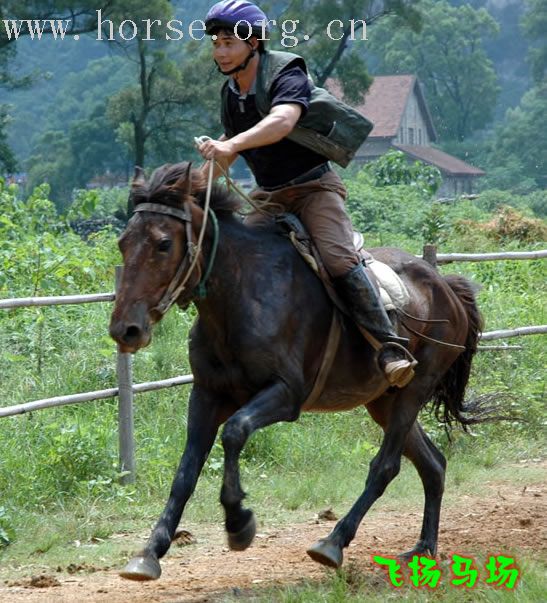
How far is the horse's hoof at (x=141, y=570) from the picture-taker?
4.98 metres

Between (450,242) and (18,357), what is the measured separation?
11065 millimetres

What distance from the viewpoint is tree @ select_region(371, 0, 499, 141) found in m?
78.8

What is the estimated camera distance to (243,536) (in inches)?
205

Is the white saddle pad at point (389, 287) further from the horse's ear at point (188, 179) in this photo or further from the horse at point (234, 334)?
the horse's ear at point (188, 179)

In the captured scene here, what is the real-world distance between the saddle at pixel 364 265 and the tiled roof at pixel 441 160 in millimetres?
61435

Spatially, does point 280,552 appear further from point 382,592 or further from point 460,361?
point 460,361

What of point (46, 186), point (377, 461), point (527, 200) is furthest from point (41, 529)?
point (527, 200)

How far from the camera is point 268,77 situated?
5512 millimetres

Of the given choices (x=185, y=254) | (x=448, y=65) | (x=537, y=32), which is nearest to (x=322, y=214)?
(x=185, y=254)

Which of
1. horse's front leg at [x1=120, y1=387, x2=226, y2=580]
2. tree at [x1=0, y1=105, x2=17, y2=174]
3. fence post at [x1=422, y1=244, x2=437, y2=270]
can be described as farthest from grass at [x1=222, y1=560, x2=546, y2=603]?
tree at [x1=0, y1=105, x2=17, y2=174]

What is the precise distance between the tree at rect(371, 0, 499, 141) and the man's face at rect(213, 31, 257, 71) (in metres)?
74.1

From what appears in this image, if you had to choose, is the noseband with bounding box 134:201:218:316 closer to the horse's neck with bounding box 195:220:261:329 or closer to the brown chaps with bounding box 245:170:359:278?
the horse's neck with bounding box 195:220:261:329

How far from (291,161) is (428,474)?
6.57 ft

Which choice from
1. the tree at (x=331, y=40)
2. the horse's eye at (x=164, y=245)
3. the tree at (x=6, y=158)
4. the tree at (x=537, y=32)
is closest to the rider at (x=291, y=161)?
the horse's eye at (x=164, y=245)
